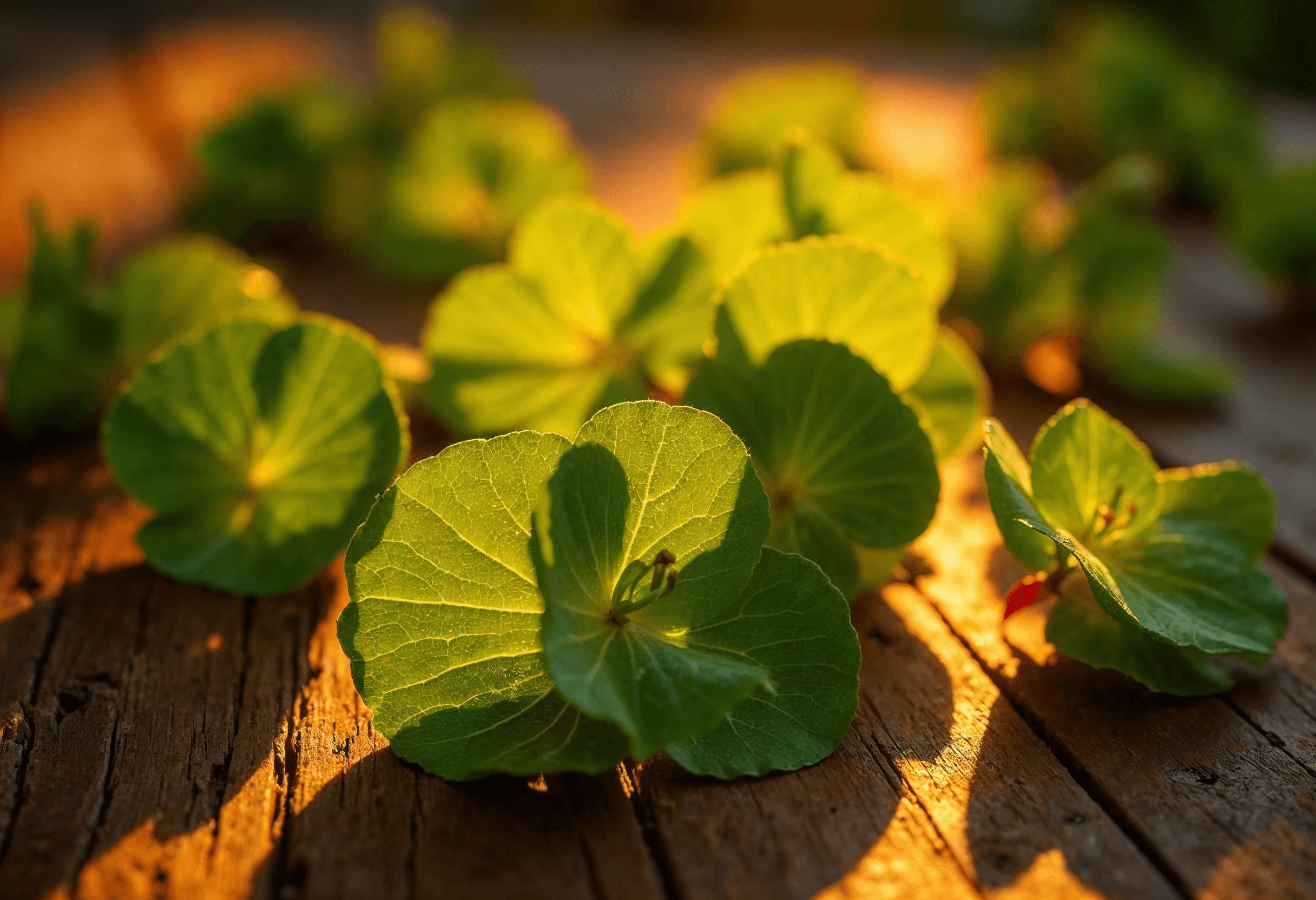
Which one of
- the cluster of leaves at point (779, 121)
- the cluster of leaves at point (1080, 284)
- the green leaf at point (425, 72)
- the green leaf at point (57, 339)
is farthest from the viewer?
the green leaf at point (425, 72)

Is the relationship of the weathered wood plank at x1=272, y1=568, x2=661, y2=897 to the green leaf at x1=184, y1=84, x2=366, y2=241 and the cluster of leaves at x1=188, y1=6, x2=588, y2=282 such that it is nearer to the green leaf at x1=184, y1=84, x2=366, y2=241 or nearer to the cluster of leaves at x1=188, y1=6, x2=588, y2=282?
the cluster of leaves at x1=188, y1=6, x2=588, y2=282

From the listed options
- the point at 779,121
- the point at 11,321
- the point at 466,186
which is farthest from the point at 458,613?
the point at 779,121

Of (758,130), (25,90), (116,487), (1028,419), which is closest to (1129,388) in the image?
(1028,419)

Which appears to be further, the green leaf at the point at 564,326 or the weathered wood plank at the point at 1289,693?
the green leaf at the point at 564,326

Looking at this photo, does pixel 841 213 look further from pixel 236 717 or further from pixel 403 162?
pixel 403 162

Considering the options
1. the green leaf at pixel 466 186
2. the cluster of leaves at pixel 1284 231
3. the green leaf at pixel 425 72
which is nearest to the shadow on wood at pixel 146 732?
the green leaf at pixel 466 186

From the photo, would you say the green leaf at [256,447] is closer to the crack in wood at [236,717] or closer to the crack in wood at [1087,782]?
the crack in wood at [236,717]
